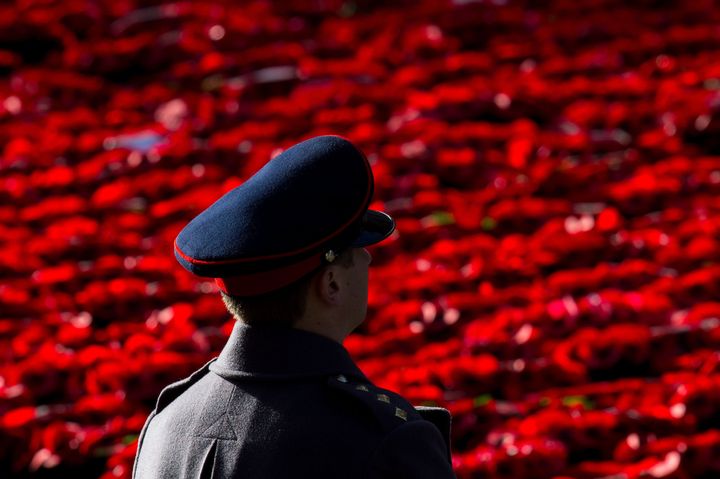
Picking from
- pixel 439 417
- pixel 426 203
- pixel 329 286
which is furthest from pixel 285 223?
pixel 426 203

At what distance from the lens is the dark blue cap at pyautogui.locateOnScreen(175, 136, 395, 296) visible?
152 cm

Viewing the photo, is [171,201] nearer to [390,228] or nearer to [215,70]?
[215,70]

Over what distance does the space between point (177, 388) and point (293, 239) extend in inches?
16.1

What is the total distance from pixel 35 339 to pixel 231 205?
167 cm

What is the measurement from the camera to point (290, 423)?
1.50 metres

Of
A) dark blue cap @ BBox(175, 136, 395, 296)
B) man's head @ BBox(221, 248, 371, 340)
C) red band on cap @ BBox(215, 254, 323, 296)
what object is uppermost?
dark blue cap @ BBox(175, 136, 395, 296)

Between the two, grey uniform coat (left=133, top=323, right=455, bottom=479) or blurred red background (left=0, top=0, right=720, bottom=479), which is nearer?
grey uniform coat (left=133, top=323, right=455, bottom=479)

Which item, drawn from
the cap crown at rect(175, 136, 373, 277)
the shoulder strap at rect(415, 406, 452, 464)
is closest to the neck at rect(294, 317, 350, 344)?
the cap crown at rect(175, 136, 373, 277)

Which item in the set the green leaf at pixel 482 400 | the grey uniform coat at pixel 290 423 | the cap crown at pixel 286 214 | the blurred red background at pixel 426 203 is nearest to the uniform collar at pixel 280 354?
the grey uniform coat at pixel 290 423

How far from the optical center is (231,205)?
1.58 meters

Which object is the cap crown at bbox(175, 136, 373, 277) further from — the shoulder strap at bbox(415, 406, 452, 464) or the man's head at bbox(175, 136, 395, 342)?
the shoulder strap at bbox(415, 406, 452, 464)

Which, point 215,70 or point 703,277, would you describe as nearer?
point 703,277

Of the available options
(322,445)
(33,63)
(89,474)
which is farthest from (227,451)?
(33,63)

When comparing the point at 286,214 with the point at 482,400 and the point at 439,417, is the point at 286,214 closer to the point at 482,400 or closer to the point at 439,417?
the point at 439,417
